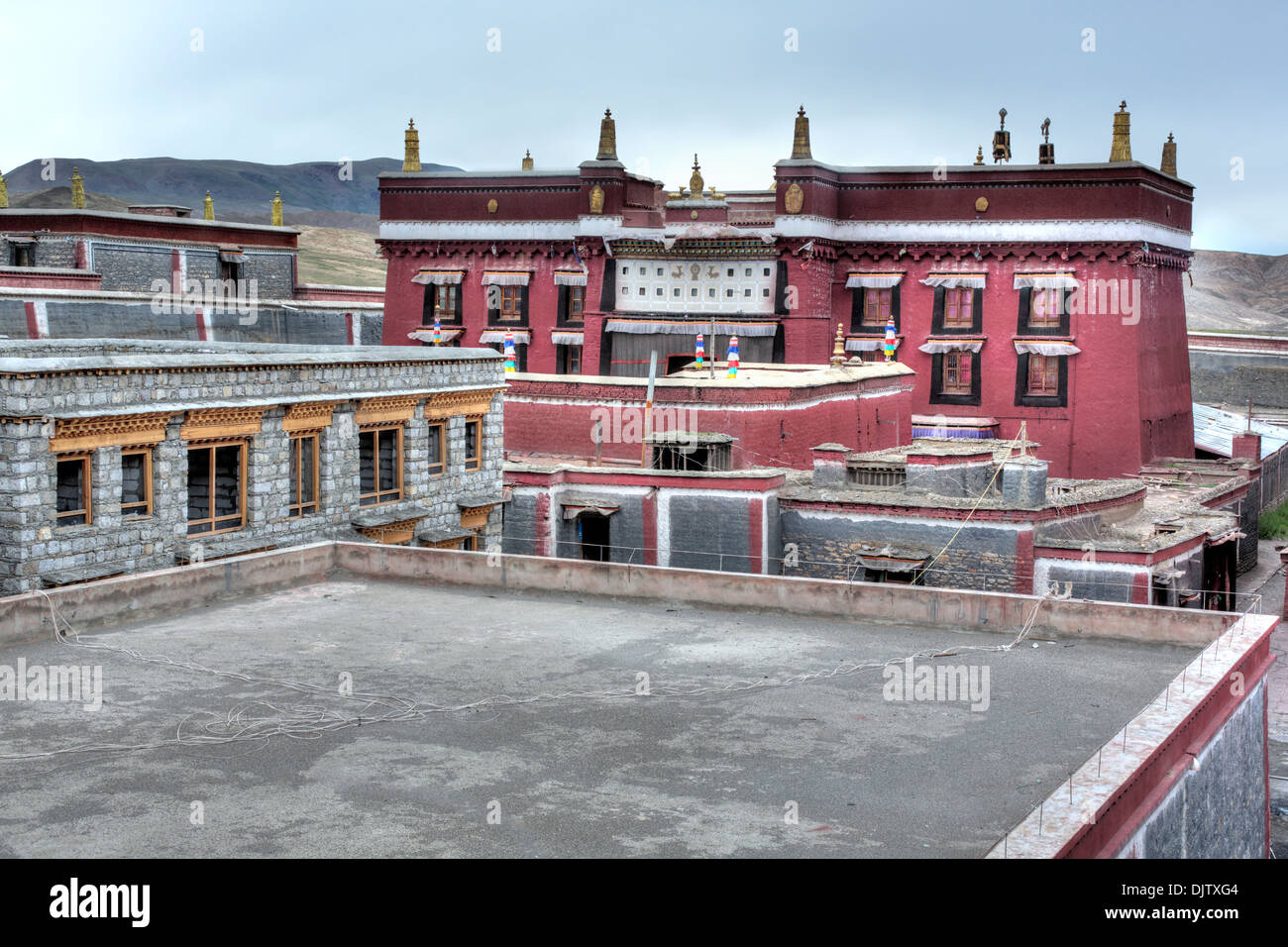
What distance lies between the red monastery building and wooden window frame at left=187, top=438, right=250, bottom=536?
19758 millimetres

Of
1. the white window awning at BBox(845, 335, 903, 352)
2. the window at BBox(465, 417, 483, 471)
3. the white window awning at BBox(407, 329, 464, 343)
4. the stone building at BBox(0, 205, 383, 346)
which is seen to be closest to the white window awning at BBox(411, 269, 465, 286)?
the white window awning at BBox(407, 329, 464, 343)

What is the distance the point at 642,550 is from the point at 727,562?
216cm

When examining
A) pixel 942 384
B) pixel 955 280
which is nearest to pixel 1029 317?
pixel 955 280

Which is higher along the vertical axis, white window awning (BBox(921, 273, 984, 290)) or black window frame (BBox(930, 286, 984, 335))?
white window awning (BBox(921, 273, 984, 290))

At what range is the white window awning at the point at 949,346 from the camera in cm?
4344

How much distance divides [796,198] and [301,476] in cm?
2287

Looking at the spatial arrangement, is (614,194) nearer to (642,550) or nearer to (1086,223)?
(1086,223)

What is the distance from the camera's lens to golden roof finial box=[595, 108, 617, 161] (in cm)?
4581

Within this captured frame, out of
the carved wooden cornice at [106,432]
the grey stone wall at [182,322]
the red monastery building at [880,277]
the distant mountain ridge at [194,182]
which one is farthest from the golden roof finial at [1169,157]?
the distant mountain ridge at [194,182]

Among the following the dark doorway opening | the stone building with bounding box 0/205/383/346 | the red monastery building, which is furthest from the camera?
the stone building with bounding box 0/205/383/346

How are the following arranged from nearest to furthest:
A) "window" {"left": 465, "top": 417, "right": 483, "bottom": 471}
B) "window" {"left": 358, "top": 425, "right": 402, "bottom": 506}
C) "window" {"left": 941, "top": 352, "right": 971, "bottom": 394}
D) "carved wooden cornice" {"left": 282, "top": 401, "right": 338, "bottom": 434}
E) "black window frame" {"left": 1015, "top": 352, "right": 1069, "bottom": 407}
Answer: "carved wooden cornice" {"left": 282, "top": 401, "right": 338, "bottom": 434} < "window" {"left": 358, "top": 425, "right": 402, "bottom": 506} < "window" {"left": 465, "top": 417, "right": 483, "bottom": 471} < "black window frame" {"left": 1015, "top": 352, "right": 1069, "bottom": 407} < "window" {"left": 941, "top": 352, "right": 971, "bottom": 394}

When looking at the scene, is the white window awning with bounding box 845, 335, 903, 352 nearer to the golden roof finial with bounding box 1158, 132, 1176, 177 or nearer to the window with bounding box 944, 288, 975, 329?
the window with bounding box 944, 288, 975, 329
